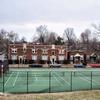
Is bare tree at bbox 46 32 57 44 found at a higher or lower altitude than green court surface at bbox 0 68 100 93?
higher

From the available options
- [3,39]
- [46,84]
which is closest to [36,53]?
[3,39]

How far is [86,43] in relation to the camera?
176 metres

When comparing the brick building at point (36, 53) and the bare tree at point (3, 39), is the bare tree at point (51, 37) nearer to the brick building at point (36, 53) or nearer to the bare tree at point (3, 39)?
the bare tree at point (3, 39)

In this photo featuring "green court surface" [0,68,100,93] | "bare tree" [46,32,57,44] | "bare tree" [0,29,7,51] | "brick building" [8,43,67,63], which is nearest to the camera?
"green court surface" [0,68,100,93]

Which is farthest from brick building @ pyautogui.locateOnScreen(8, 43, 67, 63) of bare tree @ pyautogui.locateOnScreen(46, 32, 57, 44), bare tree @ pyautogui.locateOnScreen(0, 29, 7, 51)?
bare tree @ pyautogui.locateOnScreen(46, 32, 57, 44)

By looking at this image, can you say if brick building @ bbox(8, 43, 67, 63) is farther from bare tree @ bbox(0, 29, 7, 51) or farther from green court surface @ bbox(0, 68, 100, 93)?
green court surface @ bbox(0, 68, 100, 93)

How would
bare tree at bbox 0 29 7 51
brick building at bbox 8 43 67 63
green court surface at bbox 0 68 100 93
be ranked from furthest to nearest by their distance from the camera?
bare tree at bbox 0 29 7 51, brick building at bbox 8 43 67 63, green court surface at bbox 0 68 100 93

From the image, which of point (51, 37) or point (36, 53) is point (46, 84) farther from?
point (51, 37)

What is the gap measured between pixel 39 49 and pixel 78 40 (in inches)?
2823

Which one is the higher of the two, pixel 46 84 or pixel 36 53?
pixel 36 53

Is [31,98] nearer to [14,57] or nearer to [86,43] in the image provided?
[14,57]

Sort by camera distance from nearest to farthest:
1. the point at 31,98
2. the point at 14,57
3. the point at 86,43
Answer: the point at 31,98, the point at 14,57, the point at 86,43

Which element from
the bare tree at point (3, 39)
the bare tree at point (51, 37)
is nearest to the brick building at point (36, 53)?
the bare tree at point (3, 39)

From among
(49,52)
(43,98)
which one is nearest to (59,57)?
(49,52)
